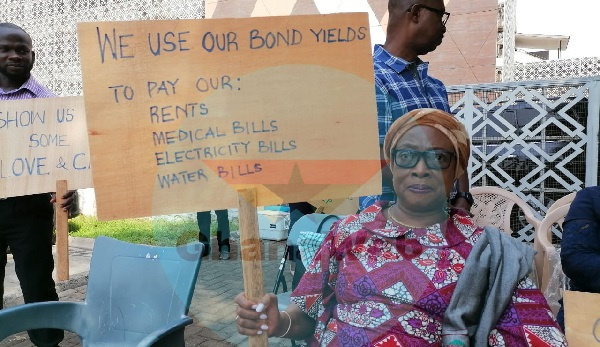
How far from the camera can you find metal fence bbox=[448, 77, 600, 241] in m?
5.06

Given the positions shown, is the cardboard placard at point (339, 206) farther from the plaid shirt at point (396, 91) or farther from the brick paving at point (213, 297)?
the brick paving at point (213, 297)

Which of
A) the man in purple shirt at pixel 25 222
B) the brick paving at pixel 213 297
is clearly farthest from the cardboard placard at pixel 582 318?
the man in purple shirt at pixel 25 222

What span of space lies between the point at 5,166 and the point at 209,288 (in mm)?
2801

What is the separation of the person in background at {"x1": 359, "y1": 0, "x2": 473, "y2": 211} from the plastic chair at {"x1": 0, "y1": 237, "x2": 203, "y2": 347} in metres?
0.90

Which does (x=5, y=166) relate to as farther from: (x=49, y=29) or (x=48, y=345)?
(x=49, y=29)

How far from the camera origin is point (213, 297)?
14.9ft

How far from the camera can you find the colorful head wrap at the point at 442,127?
4.75ft

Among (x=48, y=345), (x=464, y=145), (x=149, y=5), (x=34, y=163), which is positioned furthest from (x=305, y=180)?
(x=149, y=5)

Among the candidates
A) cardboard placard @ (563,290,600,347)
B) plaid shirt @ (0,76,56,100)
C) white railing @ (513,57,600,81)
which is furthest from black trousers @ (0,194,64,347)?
white railing @ (513,57,600,81)

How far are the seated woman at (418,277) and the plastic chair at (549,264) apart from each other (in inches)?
55.4

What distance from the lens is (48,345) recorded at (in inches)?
98.7

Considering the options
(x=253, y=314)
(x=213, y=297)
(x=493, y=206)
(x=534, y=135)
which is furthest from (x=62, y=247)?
(x=534, y=135)

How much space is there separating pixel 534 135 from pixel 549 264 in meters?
2.82

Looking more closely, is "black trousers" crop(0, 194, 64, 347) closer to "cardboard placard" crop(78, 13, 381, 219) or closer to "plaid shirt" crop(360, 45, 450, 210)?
"cardboard placard" crop(78, 13, 381, 219)
